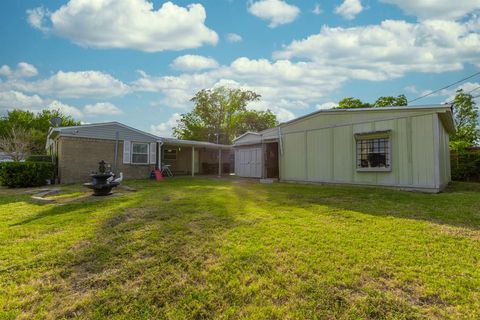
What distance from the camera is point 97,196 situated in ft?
25.6

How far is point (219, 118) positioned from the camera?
3269cm

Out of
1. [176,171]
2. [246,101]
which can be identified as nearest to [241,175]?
[176,171]

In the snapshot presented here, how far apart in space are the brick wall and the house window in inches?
172

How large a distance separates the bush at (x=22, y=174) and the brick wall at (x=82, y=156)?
82 centimetres

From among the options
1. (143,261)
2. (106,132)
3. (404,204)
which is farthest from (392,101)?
(143,261)

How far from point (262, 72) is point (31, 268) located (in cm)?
1873

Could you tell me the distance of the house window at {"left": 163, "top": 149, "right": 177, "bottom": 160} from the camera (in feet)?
Result: 59.2

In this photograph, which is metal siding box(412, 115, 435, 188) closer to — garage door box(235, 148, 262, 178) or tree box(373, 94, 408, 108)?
garage door box(235, 148, 262, 178)

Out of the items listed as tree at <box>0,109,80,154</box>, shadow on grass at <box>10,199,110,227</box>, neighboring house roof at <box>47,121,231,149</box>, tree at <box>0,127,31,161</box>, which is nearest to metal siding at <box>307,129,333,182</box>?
shadow on grass at <box>10,199,110,227</box>

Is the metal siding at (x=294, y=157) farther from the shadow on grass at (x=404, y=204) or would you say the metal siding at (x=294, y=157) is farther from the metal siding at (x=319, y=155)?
the shadow on grass at (x=404, y=204)

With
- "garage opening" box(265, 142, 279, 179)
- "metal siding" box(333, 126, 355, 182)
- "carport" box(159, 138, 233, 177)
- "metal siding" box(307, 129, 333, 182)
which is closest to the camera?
"metal siding" box(333, 126, 355, 182)

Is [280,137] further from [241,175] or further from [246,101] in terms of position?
[246,101]

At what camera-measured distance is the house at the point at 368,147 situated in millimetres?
7926

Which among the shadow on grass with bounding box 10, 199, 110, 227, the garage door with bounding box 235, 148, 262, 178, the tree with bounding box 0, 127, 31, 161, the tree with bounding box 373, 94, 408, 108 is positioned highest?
the tree with bounding box 373, 94, 408, 108
